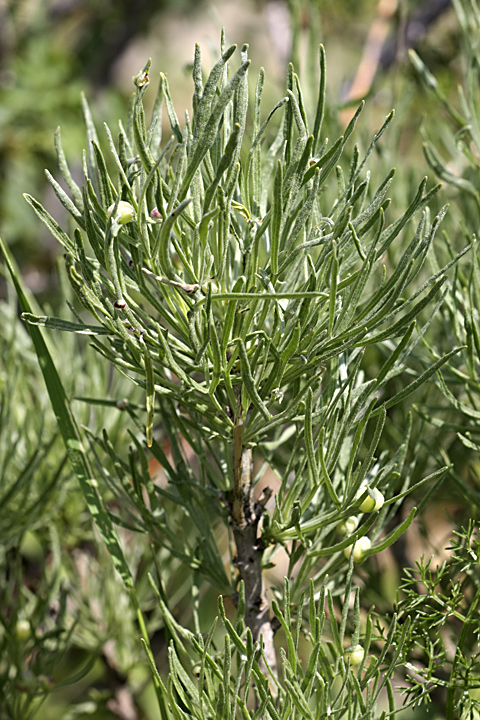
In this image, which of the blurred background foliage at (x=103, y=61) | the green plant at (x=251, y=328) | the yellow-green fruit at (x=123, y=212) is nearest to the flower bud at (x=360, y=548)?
the green plant at (x=251, y=328)

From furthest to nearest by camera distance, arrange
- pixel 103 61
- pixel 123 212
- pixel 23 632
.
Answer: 1. pixel 103 61
2. pixel 23 632
3. pixel 123 212

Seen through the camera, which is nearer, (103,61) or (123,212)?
(123,212)

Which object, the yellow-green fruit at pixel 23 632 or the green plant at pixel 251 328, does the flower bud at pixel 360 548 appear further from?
the yellow-green fruit at pixel 23 632

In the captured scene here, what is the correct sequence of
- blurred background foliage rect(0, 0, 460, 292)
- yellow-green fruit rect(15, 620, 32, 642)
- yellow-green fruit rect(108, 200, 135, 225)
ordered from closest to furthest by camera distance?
yellow-green fruit rect(108, 200, 135, 225) → yellow-green fruit rect(15, 620, 32, 642) → blurred background foliage rect(0, 0, 460, 292)

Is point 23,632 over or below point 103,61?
below

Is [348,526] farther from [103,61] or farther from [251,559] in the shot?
[103,61]

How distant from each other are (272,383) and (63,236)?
74 mm

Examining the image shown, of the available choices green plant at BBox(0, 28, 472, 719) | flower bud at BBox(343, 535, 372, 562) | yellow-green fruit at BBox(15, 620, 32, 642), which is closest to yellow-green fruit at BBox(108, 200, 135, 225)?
green plant at BBox(0, 28, 472, 719)

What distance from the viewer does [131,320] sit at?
0.20 metres

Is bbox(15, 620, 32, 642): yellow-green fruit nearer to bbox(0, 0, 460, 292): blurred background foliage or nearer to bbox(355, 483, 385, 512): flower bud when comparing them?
bbox(355, 483, 385, 512): flower bud

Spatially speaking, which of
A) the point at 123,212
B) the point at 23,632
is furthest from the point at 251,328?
the point at 23,632

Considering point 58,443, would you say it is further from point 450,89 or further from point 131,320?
point 450,89

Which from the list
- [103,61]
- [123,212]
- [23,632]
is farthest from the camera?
[103,61]

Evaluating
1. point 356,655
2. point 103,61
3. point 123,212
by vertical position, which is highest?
point 103,61
